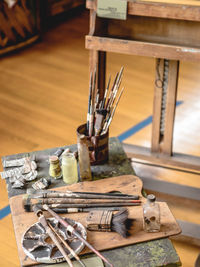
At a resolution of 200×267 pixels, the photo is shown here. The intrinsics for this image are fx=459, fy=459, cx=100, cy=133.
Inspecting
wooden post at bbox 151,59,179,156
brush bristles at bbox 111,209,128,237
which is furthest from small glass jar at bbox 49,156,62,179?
wooden post at bbox 151,59,179,156

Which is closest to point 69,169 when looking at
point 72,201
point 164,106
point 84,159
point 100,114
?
point 84,159

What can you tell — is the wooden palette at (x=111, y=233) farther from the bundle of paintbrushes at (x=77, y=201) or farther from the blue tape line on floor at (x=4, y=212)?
the blue tape line on floor at (x=4, y=212)

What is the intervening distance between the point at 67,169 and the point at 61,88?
250cm

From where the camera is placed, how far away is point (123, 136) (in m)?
3.61

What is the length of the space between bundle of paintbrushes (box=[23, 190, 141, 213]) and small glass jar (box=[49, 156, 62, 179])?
0.17 m

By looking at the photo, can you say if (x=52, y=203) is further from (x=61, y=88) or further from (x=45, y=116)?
(x=61, y=88)

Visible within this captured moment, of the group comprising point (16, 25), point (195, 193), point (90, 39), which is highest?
point (90, 39)

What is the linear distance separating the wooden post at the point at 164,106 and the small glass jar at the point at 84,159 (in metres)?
1.00

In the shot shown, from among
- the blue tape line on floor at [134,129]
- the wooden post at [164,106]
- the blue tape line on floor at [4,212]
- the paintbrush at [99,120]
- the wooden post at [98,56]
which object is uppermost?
the wooden post at [98,56]

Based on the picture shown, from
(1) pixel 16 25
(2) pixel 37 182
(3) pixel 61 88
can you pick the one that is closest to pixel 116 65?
(3) pixel 61 88

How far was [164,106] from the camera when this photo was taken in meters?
2.90

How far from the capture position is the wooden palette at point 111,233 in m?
1.64

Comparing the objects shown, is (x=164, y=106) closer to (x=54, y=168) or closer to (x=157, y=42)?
(x=157, y=42)

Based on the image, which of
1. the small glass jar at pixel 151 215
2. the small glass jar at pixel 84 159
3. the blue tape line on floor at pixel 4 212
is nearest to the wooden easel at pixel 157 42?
the small glass jar at pixel 84 159
